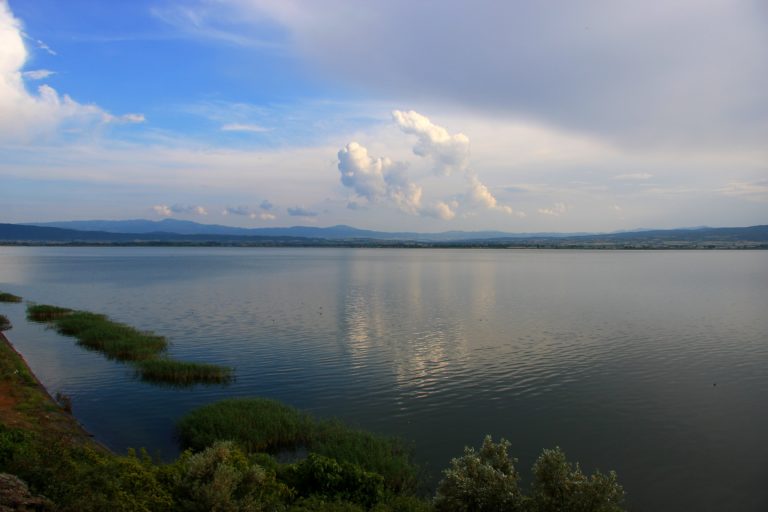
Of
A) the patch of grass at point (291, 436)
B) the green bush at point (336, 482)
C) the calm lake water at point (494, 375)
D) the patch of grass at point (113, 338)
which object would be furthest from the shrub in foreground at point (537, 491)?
the patch of grass at point (113, 338)

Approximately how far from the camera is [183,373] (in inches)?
1252

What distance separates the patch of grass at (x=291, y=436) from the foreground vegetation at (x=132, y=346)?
27.0 ft

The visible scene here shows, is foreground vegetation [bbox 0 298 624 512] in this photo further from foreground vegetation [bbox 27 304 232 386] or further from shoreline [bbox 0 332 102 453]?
foreground vegetation [bbox 27 304 232 386]

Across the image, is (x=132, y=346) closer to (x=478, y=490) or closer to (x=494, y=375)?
(x=494, y=375)

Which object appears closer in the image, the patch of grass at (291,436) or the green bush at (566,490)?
the green bush at (566,490)

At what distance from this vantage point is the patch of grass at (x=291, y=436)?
1905 cm

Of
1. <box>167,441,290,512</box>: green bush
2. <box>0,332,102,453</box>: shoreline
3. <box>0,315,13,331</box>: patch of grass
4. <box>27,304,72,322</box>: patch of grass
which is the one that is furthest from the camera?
<box>27,304,72,322</box>: patch of grass

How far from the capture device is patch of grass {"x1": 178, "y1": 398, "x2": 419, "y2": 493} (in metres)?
19.0

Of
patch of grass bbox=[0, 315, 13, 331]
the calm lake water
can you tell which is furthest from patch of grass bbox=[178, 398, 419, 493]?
patch of grass bbox=[0, 315, 13, 331]

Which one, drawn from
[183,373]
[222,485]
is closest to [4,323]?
[183,373]

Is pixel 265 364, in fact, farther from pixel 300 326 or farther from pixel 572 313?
pixel 572 313

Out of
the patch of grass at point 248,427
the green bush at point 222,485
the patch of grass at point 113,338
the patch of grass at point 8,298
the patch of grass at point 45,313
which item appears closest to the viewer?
the green bush at point 222,485

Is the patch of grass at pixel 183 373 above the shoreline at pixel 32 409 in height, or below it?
below

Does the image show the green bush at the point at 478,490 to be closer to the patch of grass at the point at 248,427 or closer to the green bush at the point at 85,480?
the green bush at the point at 85,480
